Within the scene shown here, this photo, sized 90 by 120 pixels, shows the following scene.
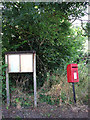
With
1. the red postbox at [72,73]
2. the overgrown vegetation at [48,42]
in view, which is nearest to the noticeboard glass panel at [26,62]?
the overgrown vegetation at [48,42]

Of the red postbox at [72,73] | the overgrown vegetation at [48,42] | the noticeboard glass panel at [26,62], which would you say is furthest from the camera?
the noticeboard glass panel at [26,62]

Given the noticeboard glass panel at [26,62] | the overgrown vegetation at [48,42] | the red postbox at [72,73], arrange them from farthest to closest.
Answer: the noticeboard glass panel at [26,62], the red postbox at [72,73], the overgrown vegetation at [48,42]

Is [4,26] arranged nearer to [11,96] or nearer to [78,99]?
[11,96]

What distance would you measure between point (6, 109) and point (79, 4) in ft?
10.8

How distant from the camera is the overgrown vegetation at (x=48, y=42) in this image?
3.27m

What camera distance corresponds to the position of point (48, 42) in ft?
15.5

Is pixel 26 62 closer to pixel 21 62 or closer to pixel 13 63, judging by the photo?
pixel 21 62

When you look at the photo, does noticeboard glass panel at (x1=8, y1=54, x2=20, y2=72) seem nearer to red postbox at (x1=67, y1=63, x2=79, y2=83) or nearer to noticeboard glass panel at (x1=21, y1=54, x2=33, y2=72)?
noticeboard glass panel at (x1=21, y1=54, x2=33, y2=72)

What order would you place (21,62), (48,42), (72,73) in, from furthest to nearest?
(48,42), (21,62), (72,73)

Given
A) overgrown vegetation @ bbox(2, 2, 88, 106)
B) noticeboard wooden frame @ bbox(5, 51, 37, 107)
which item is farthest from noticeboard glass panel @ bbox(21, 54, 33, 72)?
overgrown vegetation @ bbox(2, 2, 88, 106)

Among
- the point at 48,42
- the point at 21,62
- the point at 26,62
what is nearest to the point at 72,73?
the point at 26,62

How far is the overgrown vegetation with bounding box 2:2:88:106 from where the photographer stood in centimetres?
327

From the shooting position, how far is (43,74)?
486 centimetres

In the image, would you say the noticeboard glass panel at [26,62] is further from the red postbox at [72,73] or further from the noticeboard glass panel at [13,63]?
the red postbox at [72,73]
